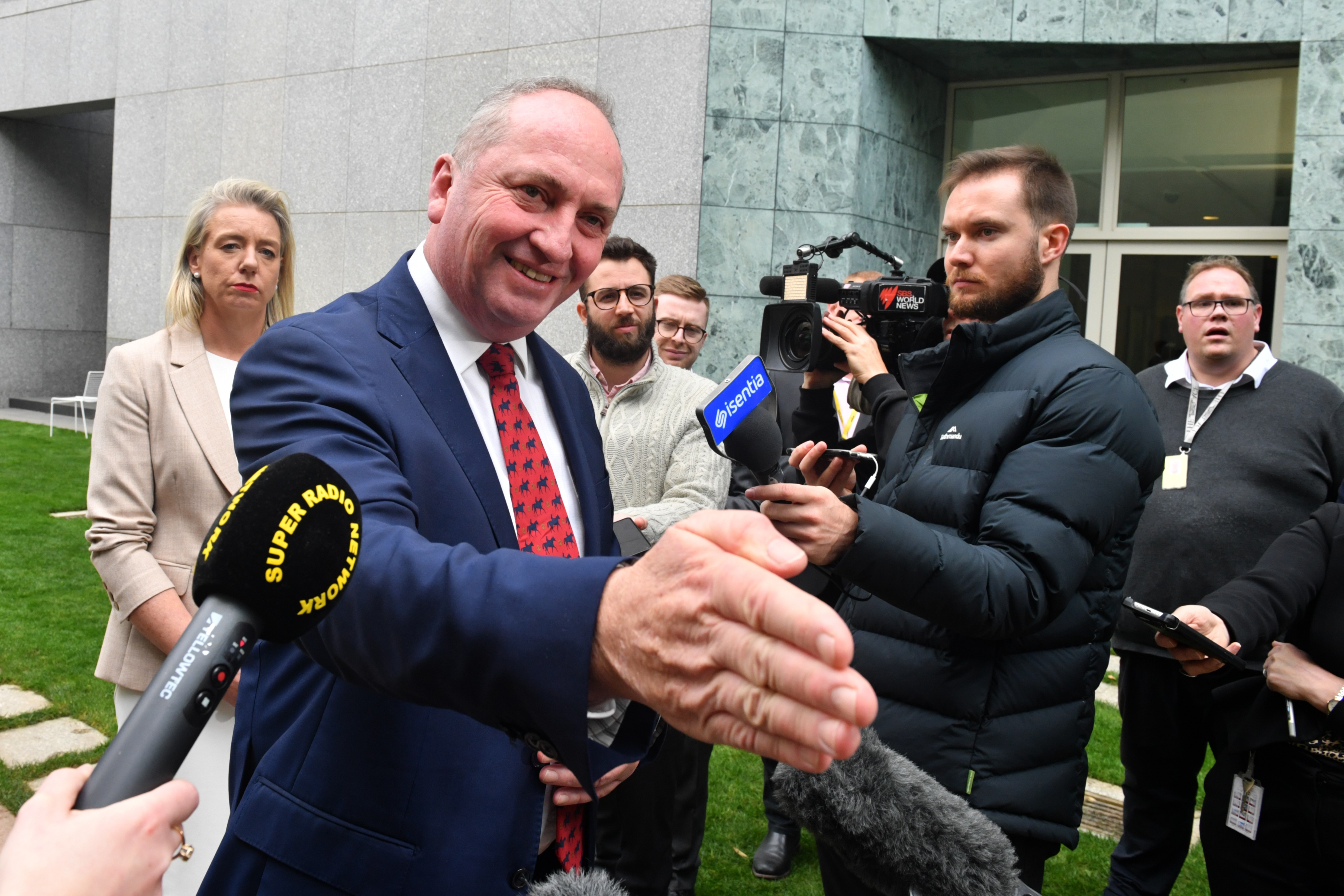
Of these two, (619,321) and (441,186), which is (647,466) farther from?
(441,186)

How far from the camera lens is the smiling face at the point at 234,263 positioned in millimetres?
2787

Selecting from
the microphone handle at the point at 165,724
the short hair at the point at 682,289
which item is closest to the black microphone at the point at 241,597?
the microphone handle at the point at 165,724

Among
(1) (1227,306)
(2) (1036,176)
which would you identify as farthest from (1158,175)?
(2) (1036,176)

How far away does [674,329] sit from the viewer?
4.76 meters

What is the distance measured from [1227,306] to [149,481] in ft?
12.5

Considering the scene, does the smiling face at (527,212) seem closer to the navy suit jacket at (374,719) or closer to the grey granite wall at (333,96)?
the navy suit jacket at (374,719)

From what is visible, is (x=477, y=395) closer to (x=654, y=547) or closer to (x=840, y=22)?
(x=654, y=547)

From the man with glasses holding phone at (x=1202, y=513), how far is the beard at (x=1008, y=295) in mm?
1719

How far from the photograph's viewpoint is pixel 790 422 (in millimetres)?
4301

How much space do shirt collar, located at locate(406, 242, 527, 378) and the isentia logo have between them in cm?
45

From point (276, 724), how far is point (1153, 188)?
8139 millimetres

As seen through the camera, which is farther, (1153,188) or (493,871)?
(1153,188)

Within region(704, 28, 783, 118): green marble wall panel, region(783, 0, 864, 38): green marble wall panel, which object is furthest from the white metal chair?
region(783, 0, 864, 38): green marble wall panel

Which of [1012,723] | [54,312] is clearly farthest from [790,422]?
[54,312]
